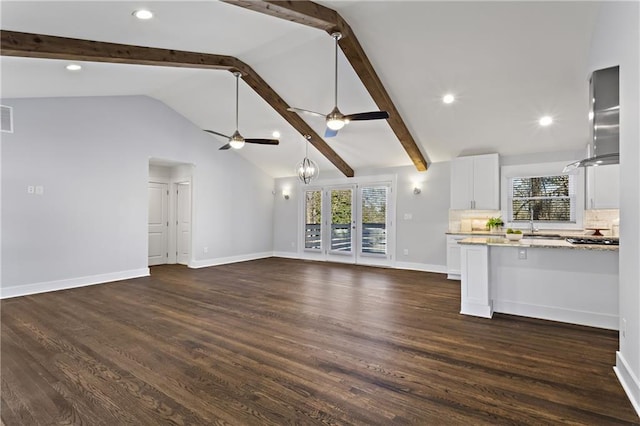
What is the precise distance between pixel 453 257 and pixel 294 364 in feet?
15.7

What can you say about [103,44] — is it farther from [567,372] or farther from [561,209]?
[561,209]

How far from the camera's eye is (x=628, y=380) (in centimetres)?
241

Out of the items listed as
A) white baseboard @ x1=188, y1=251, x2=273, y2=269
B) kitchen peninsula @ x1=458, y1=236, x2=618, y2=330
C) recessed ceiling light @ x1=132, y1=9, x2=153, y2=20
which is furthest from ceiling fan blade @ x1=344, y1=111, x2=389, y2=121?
white baseboard @ x1=188, y1=251, x2=273, y2=269

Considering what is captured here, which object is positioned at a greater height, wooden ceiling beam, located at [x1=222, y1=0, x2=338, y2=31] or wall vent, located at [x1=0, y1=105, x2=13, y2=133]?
wooden ceiling beam, located at [x1=222, y1=0, x2=338, y2=31]

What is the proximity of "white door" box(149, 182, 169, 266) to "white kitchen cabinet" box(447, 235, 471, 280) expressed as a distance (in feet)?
22.3

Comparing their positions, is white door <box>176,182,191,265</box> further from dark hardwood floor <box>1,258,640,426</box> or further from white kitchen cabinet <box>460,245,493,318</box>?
white kitchen cabinet <box>460,245,493,318</box>

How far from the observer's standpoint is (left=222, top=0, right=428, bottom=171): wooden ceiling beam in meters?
3.53

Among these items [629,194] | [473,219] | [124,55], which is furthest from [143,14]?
[473,219]

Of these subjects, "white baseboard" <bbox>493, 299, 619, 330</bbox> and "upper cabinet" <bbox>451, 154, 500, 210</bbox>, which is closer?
"white baseboard" <bbox>493, 299, 619, 330</bbox>

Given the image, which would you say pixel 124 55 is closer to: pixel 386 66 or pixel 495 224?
pixel 386 66

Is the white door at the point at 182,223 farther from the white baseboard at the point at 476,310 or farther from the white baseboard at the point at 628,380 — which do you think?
the white baseboard at the point at 628,380

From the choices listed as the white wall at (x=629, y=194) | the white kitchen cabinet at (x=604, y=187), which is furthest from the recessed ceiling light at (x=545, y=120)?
the white wall at (x=629, y=194)

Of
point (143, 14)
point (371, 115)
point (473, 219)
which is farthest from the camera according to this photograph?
point (473, 219)

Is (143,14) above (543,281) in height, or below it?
above
